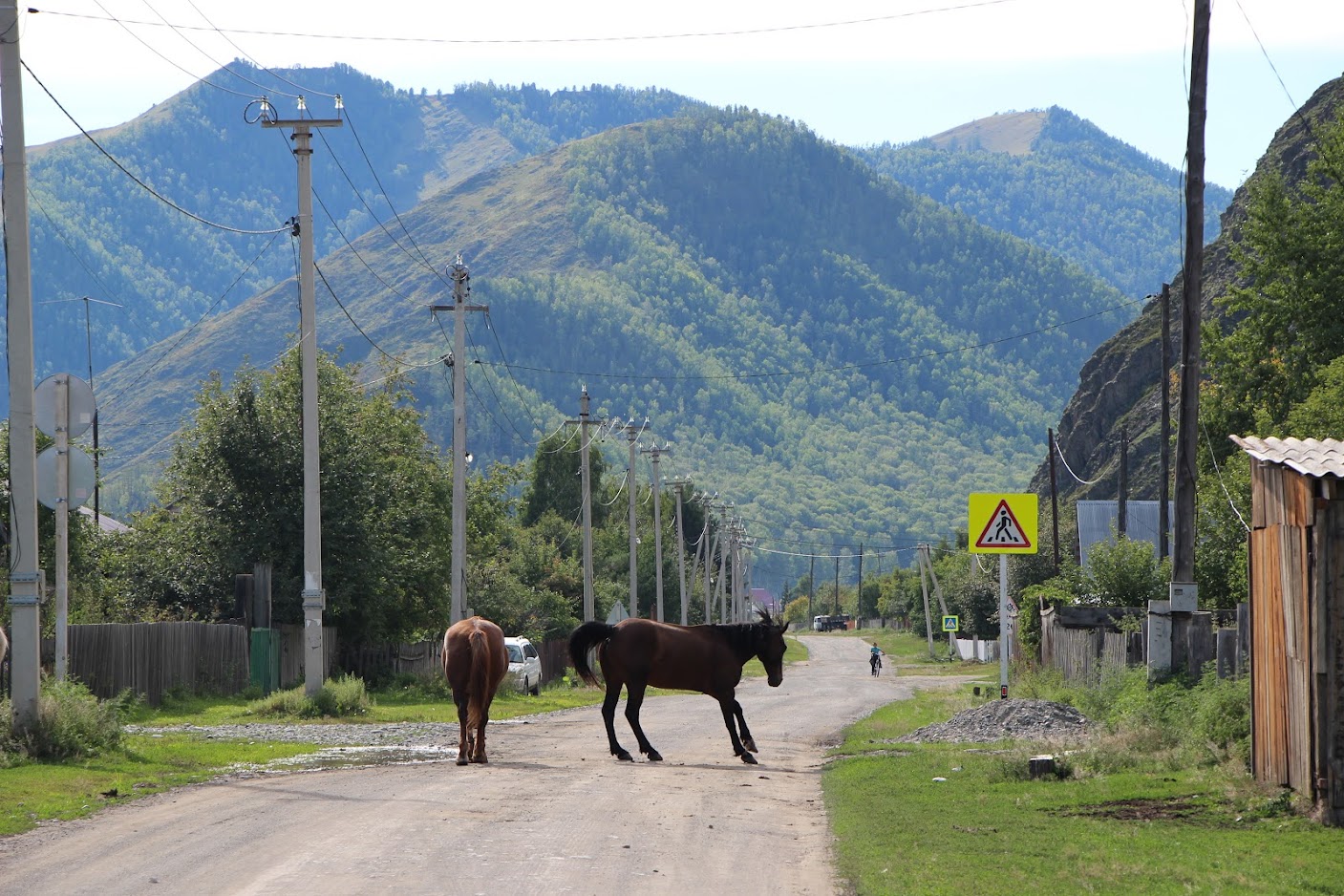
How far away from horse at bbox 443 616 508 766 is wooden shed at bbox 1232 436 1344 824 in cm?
834

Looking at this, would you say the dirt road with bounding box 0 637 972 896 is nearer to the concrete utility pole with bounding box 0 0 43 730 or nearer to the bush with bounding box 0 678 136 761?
the bush with bounding box 0 678 136 761

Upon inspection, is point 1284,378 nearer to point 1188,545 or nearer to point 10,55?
point 1188,545

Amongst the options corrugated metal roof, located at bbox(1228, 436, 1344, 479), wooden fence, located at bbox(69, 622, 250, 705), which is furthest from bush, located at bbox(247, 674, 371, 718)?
corrugated metal roof, located at bbox(1228, 436, 1344, 479)

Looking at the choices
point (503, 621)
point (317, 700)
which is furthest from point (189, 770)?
point (503, 621)

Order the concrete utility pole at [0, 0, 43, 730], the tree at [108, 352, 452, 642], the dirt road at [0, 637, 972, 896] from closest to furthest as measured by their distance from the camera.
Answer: the dirt road at [0, 637, 972, 896] < the concrete utility pole at [0, 0, 43, 730] < the tree at [108, 352, 452, 642]

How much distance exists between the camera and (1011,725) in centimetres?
2169

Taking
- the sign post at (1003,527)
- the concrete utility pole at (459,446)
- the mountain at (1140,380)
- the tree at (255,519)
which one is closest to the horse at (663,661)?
the sign post at (1003,527)

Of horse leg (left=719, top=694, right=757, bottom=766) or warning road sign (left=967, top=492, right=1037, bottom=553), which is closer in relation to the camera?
horse leg (left=719, top=694, right=757, bottom=766)

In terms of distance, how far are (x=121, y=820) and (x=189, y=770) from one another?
174 inches

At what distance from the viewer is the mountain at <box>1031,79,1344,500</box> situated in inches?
2970

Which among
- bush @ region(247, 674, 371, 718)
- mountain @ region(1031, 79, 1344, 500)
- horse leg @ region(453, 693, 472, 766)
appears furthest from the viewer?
mountain @ region(1031, 79, 1344, 500)

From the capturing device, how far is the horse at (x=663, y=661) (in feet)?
63.1

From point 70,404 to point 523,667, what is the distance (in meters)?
26.1

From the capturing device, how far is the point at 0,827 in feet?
39.2
